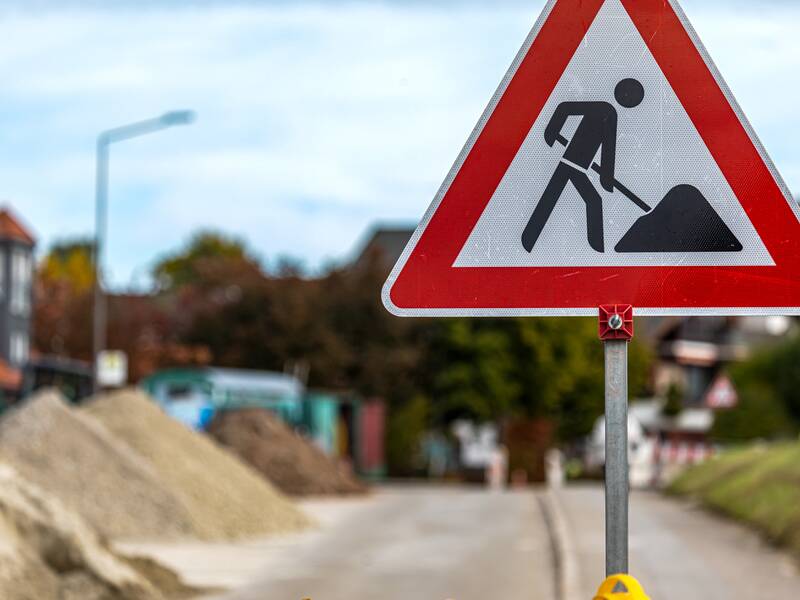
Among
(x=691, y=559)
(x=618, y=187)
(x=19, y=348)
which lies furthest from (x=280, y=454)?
(x=618, y=187)

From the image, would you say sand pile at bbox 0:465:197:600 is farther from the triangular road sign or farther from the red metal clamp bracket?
the red metal clamp bracket

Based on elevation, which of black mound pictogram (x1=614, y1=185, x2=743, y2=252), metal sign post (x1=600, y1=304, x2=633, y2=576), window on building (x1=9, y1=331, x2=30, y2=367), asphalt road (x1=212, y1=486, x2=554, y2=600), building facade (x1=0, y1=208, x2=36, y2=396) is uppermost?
building facade (x1=0, y1=208, x2=36, y2=396)

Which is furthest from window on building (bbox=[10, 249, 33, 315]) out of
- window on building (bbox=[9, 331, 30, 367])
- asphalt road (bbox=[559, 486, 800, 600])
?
asphalt road (bbox=[559, 486, 800, 600])

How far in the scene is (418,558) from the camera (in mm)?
20344

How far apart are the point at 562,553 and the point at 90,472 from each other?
7371 millimetres

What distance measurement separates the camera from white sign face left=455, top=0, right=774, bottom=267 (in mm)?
3740

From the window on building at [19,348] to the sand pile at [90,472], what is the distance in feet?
115

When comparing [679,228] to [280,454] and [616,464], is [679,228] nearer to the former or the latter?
[616,464]

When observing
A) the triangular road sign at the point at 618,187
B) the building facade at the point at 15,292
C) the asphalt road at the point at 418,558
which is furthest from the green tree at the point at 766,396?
the triangular road sign at the point at 618,187

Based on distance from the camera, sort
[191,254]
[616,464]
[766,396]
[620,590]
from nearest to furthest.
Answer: [620,590], [616,464], [766,396], [191,254]

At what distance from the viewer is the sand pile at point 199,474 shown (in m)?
24.3

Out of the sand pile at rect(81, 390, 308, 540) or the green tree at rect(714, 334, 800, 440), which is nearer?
the sand pile at rect(81, 390, 308, 540)

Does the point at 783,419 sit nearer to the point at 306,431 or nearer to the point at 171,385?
the point at 306,431

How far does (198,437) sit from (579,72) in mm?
24897
